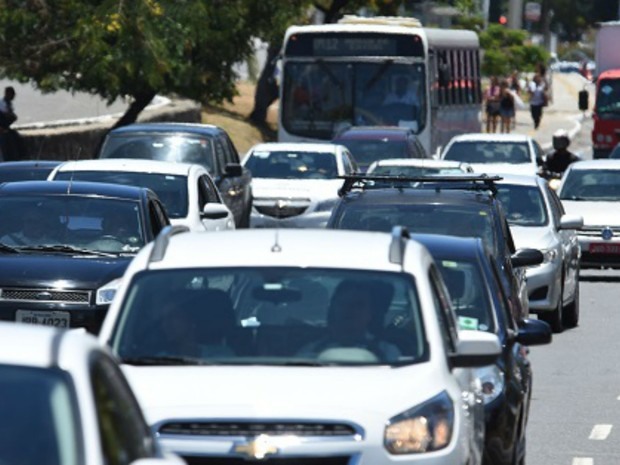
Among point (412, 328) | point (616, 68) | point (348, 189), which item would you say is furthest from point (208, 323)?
point (616, 68)

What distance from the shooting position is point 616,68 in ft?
161

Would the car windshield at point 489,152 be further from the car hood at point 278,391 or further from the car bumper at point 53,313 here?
the car hood at point 278,391

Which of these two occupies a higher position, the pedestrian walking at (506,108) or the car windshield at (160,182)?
the car windshield at (160,182)

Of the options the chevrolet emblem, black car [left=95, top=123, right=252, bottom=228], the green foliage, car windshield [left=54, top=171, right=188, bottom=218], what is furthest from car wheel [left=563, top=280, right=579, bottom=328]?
the green foliage

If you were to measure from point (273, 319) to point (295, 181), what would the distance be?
66.9ft

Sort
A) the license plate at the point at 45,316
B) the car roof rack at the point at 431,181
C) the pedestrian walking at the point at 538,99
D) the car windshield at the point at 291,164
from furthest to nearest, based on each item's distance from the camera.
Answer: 1. the pedestrian walking at the point at 538,99
2. the car windshield at the point at 291,164
3. the car roof rack at the point at 431,181
4. the license plate at the point at 45,316

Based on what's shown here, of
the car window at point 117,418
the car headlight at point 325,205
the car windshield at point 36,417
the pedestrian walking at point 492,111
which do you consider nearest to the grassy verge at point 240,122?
the pedestrian walking at point 492,111

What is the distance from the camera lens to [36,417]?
5461 mm

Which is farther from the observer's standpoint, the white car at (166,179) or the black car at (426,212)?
the white car at (166,179)

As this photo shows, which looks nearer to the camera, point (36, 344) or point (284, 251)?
point (36, 344)

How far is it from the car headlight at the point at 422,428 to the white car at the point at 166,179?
1143 centimetres

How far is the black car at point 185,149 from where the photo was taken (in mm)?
25516

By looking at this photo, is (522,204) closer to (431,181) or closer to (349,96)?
(431,181)

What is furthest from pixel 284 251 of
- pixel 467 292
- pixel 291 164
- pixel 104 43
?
pixel 104 43
